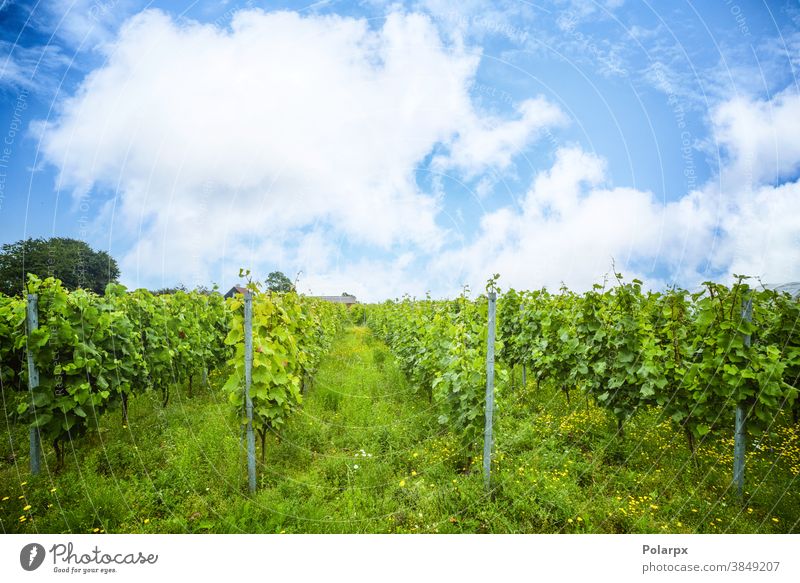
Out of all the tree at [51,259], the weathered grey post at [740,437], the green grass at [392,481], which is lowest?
the green grass at [392,481]

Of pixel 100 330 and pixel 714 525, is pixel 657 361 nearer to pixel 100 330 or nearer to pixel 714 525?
pixel 714 525

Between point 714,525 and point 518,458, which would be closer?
point 714,525

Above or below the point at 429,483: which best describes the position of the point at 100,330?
above

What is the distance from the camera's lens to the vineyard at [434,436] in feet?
13.3

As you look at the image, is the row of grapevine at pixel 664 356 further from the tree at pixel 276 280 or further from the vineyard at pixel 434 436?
the tree at pixel 276 280

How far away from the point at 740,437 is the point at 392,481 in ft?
14.4

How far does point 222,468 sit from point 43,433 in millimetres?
2395

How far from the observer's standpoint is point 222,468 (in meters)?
4.98

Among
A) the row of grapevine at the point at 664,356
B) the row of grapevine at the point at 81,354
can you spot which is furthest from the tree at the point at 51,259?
the row of grapevine at the point at 664,356

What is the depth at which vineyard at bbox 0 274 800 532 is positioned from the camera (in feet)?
13.3

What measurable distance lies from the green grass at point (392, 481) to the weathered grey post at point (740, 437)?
0.18 meters

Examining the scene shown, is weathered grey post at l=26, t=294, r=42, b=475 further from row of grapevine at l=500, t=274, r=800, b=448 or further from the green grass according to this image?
row of grapevine at l=500, t=274, r=800, b=448

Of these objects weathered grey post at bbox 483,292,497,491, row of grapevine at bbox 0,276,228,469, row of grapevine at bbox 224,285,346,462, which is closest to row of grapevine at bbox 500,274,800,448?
weathered grey post at bbox 483,292,497,491
